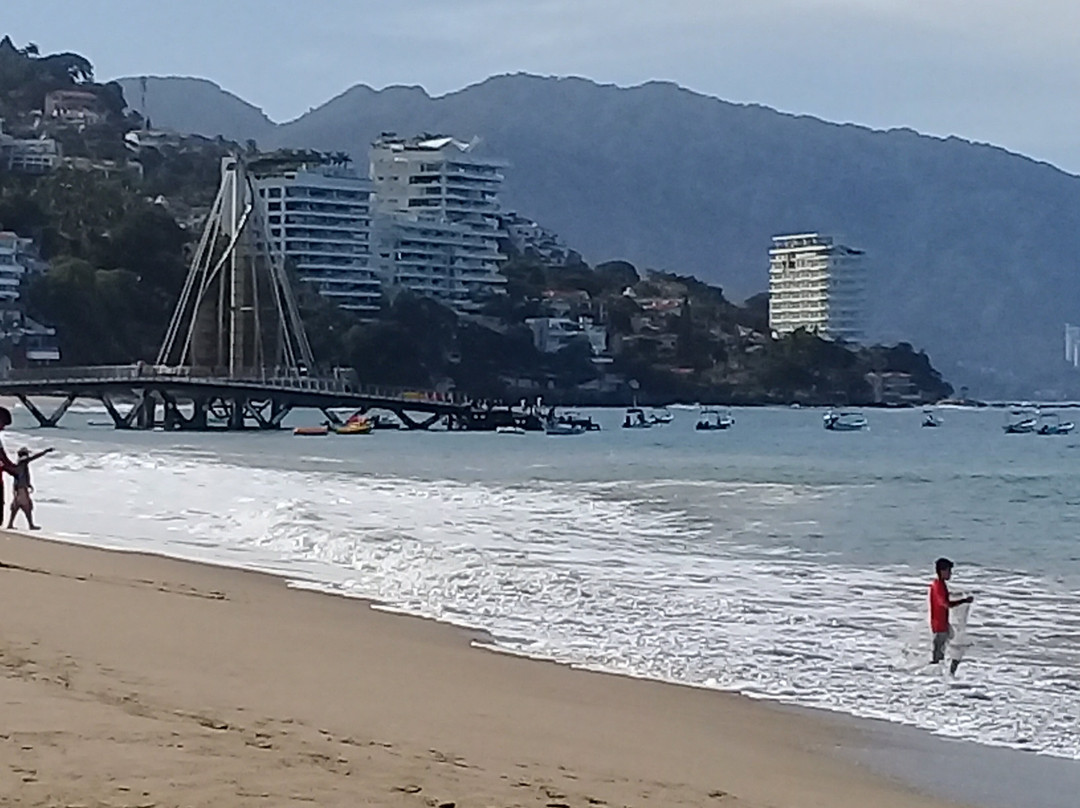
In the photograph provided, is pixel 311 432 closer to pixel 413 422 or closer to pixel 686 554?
pixel 413 422

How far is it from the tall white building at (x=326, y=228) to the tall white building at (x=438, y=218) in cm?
326

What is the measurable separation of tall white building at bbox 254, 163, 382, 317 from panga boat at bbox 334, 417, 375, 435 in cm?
4500

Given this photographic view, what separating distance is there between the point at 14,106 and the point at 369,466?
448 ft

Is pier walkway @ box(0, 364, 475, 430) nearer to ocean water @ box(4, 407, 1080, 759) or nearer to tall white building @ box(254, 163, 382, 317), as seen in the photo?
ocean water @ box(4, 407, 1080, 759)

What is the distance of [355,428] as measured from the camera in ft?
232

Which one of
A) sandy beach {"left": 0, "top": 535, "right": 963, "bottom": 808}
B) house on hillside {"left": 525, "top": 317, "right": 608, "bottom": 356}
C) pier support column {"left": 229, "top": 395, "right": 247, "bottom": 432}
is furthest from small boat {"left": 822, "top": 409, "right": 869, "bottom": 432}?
sandy beach {"left": 0, "top": 535, "right": 963, "bottom": 808}

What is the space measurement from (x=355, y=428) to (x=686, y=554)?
52.4 metres

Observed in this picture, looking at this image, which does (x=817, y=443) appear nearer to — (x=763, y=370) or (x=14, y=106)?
(x=763, y=370)

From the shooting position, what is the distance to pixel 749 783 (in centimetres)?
683

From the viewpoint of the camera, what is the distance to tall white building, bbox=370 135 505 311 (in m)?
132

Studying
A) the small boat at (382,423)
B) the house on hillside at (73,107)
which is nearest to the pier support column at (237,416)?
the small boat at (382,423)

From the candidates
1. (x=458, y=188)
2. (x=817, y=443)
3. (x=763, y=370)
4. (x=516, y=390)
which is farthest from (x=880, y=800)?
(x=458, y=188)

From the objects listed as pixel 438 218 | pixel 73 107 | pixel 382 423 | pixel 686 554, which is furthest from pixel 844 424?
pixel 73 107

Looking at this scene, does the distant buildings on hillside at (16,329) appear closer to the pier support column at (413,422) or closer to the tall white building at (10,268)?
the tall white building at (10,268)
